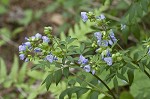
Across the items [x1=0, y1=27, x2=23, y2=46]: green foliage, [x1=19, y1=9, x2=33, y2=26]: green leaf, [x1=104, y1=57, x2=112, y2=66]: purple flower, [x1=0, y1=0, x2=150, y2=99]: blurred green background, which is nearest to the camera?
[x1=104, y1=57, x2=112, y2=66]: purple flower

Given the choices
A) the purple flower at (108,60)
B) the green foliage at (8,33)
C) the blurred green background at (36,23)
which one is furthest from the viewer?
the green foliage at (8,33)

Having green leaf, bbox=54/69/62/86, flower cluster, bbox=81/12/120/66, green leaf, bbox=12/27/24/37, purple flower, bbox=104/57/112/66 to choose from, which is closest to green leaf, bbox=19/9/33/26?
green leaf, bbox=12/27/24/37

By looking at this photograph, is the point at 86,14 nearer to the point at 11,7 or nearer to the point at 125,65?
Result: the point at 125,65

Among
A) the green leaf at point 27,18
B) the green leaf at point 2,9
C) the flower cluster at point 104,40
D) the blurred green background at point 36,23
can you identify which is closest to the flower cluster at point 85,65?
the flower cluster at point 104,40

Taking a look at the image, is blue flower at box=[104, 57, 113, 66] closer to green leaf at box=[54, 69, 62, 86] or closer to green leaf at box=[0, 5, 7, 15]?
green leaf at box=[54, 69, 62, 86]

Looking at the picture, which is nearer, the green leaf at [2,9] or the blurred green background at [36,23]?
the blurred green background at [36,23]

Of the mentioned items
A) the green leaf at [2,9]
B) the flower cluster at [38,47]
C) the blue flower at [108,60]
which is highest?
the green leaf at [2,9]

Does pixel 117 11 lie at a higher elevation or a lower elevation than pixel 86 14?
higher

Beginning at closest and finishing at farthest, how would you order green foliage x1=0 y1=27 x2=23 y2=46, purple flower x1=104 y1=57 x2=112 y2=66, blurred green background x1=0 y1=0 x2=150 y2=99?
purple flower x1=104 y1=57 x2=112 y2=66, blurred green background x1=0 y1=0 x2=150 y2=99, green foliage x1=0 y1=27 x2=23 y2=46

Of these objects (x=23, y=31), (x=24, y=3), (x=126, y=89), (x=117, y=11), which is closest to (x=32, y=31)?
(x=23, y=31)

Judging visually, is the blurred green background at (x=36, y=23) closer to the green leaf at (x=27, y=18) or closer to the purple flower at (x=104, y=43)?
the green leaf at (x=27, y=18)

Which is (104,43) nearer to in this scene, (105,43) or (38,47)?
(105,43)
